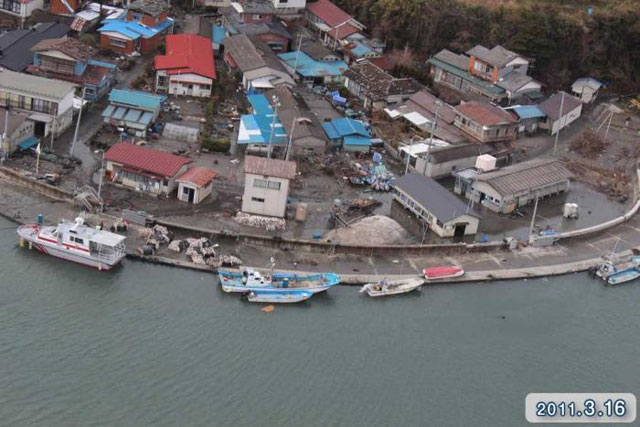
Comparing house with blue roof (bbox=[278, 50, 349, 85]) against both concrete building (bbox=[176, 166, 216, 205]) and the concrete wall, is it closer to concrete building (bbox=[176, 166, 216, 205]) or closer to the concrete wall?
concrete building (bbox=[176, 166, 216, 205])

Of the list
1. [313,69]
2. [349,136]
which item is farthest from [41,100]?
[313,69]

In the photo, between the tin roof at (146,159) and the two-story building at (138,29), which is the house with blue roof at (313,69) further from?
the tin roof at (146,159)

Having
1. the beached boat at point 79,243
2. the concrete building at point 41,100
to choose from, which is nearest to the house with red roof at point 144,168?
the concrete building at point 41,100

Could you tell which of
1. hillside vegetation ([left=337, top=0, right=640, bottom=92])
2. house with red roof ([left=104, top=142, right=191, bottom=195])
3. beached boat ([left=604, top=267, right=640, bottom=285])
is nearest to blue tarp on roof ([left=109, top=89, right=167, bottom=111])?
house with red roof ([left=104, top=142, right=191, bottom=195])

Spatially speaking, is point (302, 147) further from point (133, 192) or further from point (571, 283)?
point (571, 283)

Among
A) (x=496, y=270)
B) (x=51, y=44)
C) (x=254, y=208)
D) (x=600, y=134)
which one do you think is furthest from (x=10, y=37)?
(x=600, y=134)

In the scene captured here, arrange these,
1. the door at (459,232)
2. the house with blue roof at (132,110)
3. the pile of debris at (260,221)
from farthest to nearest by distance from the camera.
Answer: the house with blue roof at (132,110) → the door at (459,232) → the pile of debris at (260,221)

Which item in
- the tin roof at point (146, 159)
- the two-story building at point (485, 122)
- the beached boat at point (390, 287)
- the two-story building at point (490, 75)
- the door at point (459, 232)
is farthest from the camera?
the two-story building at point (490, 75)
